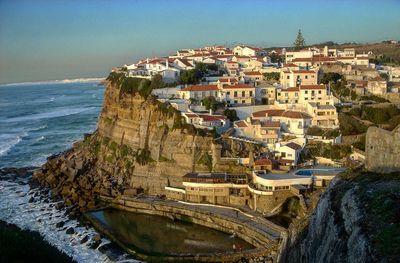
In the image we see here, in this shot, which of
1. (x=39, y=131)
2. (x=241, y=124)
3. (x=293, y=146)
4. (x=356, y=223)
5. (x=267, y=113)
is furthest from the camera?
(x=39, y=131)

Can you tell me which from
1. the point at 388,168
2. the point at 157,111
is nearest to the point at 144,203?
the point at 157,111

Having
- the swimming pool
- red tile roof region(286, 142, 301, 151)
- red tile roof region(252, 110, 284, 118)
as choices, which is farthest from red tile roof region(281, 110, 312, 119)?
the swimming pool

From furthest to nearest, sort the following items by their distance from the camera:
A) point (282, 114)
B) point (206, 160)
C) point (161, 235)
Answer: point (282, 114) → point (206, 160) → point (161, 235)

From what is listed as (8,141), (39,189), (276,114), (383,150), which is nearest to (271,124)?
(276,114)

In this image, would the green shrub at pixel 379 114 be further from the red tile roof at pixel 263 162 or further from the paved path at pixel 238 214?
the paved path at pixel 238 214

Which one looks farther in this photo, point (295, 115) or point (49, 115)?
point (49, 115)

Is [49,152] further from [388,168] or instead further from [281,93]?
[388,168]

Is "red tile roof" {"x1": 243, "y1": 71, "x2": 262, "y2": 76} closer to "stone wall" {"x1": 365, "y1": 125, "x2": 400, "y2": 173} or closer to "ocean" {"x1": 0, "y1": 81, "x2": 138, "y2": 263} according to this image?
"ocean" {"x1": 0, "y1": 81, "x2": 138, "y2": 263}

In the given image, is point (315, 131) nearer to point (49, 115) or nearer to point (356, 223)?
point (356, 223)
